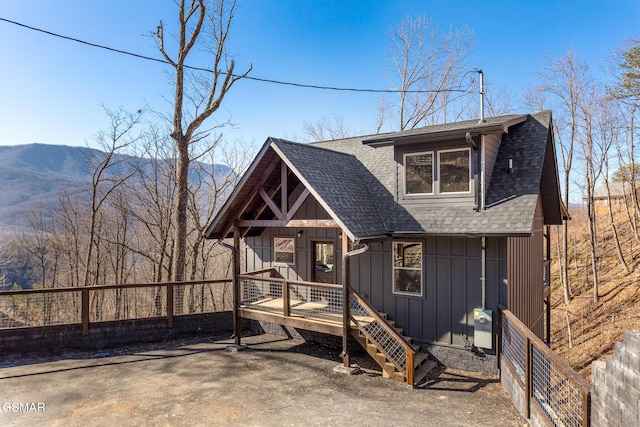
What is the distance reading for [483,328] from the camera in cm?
727

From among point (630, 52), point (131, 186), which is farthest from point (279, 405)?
point (630, 52)

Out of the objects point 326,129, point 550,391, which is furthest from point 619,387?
point 326,129

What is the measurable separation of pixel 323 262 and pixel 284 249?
→ 1.18 meters

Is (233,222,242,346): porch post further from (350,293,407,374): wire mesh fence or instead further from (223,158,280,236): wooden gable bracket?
Result: (350,293,407,374): wire mesh fence

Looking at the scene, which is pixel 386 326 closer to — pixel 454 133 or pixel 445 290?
pixel 445 290

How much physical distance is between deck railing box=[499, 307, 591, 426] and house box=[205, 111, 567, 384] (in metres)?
0.75

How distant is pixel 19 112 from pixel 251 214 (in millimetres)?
16035

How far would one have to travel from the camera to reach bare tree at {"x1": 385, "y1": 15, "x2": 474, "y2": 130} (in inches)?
857

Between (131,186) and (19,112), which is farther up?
(19,112)

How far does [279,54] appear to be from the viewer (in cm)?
1719

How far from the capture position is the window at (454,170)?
8125mm

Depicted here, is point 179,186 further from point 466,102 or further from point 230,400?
point 466,102

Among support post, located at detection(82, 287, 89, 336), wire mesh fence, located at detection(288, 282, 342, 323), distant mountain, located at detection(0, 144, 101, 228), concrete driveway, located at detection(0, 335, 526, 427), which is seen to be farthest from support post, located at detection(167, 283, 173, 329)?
distant mountain, located at detection(0, 144, 101, 228)

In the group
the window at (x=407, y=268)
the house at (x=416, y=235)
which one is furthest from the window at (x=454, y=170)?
the window at (x=407, y=268)
